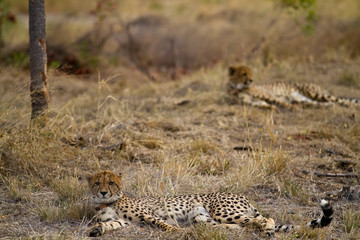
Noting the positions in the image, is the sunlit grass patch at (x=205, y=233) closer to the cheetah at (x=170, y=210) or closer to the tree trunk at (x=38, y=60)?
the cheetah at (x=170, y=210)

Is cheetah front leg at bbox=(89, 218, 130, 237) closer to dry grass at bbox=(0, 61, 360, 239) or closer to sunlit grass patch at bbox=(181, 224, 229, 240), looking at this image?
dry grass at bbox=(0, 61, 360, 239)

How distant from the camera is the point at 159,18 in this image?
513 inches

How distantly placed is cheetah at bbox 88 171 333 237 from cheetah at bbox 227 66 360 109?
3655mm

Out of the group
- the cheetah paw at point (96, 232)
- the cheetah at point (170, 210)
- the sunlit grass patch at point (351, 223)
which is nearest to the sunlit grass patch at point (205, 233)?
the cheetah at point (170, 210)

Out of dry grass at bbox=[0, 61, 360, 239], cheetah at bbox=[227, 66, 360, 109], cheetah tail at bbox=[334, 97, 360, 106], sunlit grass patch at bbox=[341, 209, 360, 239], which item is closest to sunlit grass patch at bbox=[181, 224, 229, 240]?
dry grass at bbox=[0, 61, 360, 239]

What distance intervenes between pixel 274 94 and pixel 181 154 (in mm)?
3050

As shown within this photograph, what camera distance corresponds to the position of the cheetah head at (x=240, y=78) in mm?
6934

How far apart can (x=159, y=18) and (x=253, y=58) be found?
432 centimetres

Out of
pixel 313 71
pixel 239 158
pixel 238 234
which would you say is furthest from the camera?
pixel 313 71

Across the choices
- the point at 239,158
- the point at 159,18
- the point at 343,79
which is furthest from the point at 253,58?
the point at 239,158

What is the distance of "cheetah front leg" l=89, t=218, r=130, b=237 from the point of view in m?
3.10

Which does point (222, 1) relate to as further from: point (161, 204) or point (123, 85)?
point (161, 204)

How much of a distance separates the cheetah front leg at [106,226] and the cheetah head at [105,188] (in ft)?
0.60

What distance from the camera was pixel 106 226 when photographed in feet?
10.4
